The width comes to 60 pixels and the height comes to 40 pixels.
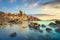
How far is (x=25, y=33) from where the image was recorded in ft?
7.25

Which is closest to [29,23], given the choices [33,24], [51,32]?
[33,24]

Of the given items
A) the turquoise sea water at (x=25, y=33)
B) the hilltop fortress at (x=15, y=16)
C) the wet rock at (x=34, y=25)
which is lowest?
the turquoise sea water at (x=25, y=33)

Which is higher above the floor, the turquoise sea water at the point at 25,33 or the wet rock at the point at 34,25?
the wet rock at the point at 34,25

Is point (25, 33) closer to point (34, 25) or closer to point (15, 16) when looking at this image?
point (34, 25)

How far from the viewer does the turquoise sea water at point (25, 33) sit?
2178mm

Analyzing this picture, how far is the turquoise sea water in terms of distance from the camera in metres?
2.18

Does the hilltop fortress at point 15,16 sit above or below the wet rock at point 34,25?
above

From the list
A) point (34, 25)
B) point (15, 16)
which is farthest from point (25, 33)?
point (15, 16)

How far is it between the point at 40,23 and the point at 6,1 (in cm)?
67

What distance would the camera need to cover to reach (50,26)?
86.6 inches

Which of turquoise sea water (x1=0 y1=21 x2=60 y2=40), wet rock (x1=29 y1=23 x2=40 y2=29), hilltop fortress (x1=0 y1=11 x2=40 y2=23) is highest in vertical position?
hilltop fortress (x1=0 y1=11 x2=40 y2=23)

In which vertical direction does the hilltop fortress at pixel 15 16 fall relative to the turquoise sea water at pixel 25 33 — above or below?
above

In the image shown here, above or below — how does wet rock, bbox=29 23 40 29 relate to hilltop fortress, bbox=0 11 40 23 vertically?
below

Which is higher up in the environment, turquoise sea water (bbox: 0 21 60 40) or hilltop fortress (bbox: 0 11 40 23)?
hilltop fortress (bbox: 0 11 40 23)
